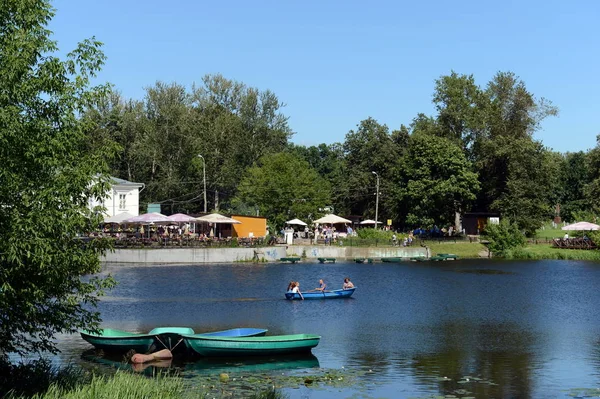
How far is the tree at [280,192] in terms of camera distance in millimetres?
93062

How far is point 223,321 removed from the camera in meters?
39.0

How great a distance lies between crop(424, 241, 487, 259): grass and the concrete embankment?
3.33 m

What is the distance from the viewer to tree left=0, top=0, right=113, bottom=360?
18.0 meters

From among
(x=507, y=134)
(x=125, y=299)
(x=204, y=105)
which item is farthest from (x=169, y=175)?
(x=125, y=299)

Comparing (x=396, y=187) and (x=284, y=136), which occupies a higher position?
(x=284, y=136)

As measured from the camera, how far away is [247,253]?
244ft

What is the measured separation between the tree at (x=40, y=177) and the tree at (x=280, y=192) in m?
72.2

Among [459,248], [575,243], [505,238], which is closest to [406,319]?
[505,238]

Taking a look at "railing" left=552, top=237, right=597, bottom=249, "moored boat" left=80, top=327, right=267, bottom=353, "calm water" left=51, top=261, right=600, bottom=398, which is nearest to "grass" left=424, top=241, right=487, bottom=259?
"railing" left=552, top=237, right=597, bottom=249

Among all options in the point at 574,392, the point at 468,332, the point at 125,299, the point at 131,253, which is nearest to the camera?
the point at 574,392

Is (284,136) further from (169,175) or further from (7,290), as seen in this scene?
(7,290)

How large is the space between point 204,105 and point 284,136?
11.7 metres

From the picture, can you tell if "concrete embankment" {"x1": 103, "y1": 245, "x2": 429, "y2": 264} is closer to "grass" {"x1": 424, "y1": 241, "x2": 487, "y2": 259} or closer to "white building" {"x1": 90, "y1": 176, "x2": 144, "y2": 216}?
"grass" {"x1": 424, "y1": 241, "x2": 487, "y2": 259}

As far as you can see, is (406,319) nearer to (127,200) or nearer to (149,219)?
(149,219)
